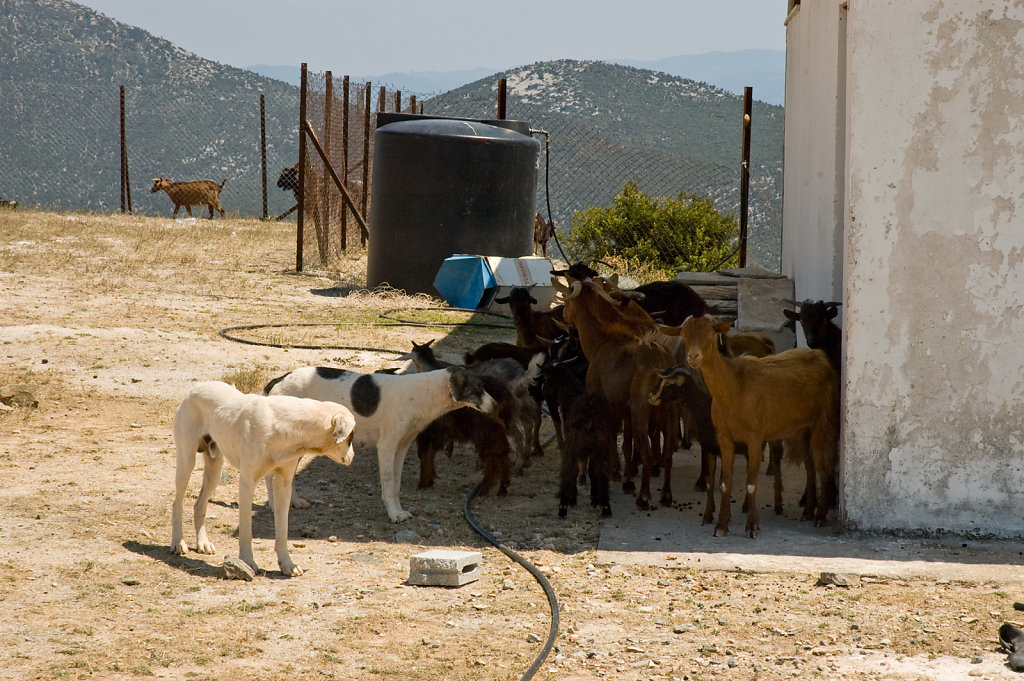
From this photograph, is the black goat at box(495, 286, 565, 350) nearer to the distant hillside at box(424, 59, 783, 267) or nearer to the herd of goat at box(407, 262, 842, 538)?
the herd of goat at box(407, 262, 842, 538)

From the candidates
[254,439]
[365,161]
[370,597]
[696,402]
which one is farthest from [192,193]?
[370,597]

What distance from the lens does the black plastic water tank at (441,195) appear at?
53.3 ft

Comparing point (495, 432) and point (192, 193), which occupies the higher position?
point (192, 193)

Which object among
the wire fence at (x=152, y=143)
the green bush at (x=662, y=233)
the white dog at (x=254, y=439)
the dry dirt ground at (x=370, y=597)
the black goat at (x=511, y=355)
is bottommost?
the dry dirt ground at (x=370, y=597)

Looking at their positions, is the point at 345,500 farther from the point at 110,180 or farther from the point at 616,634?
the point at 110,180

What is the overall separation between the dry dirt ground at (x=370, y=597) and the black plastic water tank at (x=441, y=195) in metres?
7.45

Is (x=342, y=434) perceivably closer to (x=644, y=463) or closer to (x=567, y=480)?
(x=567, y=480)

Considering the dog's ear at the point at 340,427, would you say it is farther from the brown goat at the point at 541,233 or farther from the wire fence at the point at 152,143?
the wire fence at the point at 152,143

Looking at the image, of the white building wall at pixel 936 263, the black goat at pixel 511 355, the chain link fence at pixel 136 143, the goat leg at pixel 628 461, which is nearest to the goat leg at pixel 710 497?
the goat leg at pixel 628 461

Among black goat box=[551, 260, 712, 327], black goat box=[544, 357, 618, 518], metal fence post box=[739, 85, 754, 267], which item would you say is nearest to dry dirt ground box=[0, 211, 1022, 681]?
black goat box=[544, 357, 618, 518]

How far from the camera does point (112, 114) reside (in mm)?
59719

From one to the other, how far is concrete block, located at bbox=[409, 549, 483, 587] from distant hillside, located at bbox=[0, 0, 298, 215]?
40117 mm

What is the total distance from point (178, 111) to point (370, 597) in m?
59.2

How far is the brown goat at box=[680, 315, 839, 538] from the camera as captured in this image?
645 centimetres
